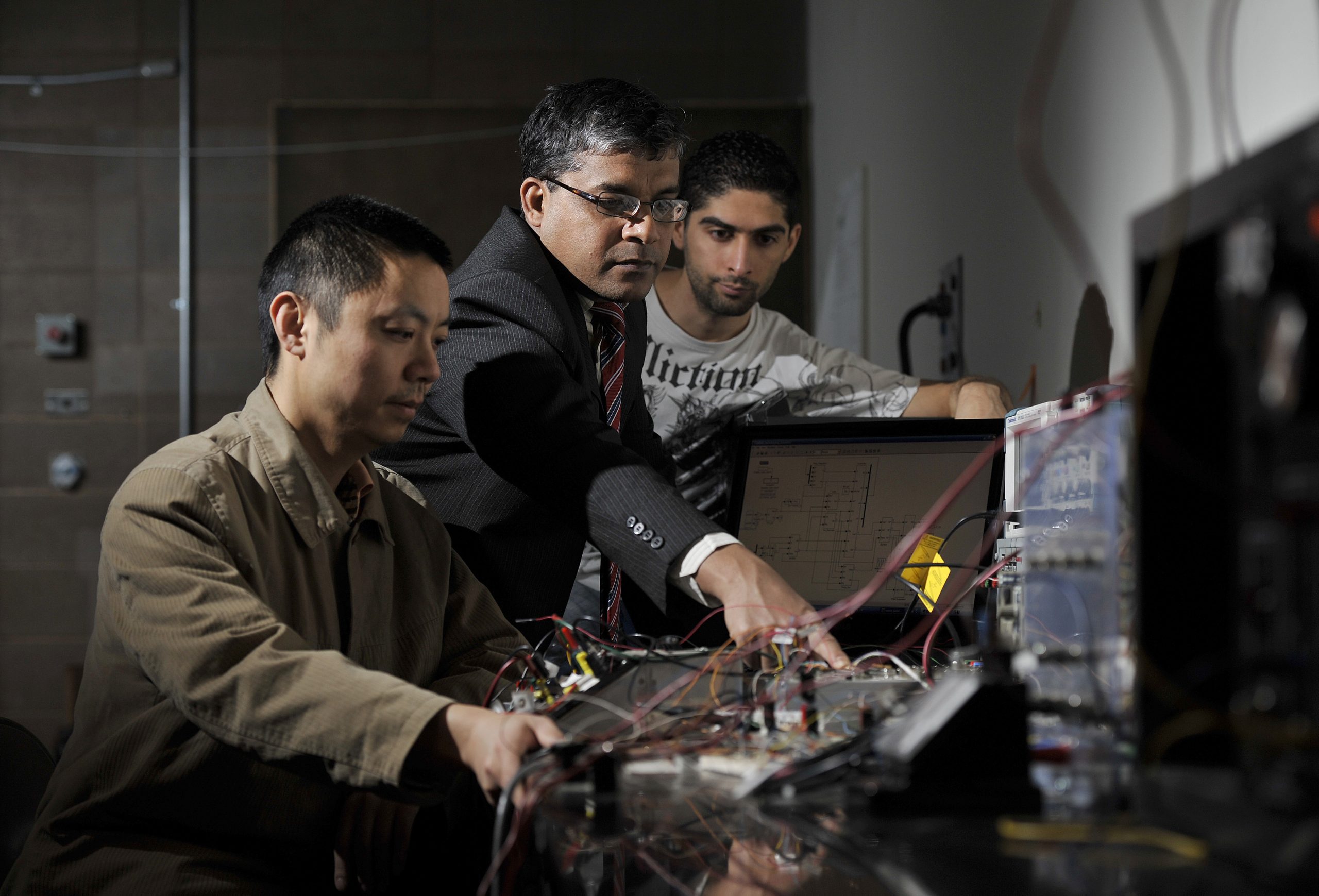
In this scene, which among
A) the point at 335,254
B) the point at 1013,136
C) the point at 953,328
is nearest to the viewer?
the point at 335,254

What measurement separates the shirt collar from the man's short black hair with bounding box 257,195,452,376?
2.6 inches

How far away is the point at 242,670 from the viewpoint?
845 mm

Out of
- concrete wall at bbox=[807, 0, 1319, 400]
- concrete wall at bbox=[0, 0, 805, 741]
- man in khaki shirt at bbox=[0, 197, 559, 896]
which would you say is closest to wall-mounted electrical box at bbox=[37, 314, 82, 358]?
concrete wall at bbox=[0, 0, 805, 741]

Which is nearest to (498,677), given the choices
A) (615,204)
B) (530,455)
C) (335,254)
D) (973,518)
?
(530,455)

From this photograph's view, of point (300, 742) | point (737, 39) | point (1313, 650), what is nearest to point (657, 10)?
point (737, 39)

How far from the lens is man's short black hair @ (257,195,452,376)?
44.6 inches

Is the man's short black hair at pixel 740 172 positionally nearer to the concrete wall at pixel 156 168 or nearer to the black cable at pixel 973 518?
the black cable at pixel 973 518

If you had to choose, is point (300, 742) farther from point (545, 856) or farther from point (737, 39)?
point (737, 39)

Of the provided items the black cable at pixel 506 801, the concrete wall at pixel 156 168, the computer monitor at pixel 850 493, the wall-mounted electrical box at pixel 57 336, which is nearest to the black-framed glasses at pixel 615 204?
the computer monitor at pixel 850 493

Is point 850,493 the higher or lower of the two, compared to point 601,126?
lower

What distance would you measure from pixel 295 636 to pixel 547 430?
0.45m

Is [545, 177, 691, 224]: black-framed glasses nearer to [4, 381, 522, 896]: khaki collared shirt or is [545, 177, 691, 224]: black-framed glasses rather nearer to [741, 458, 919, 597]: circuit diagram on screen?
[741, 458, 919, 597]: circuit diagram on screen

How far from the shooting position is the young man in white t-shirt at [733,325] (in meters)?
2.34

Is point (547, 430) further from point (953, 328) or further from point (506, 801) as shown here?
point (953, 328)
